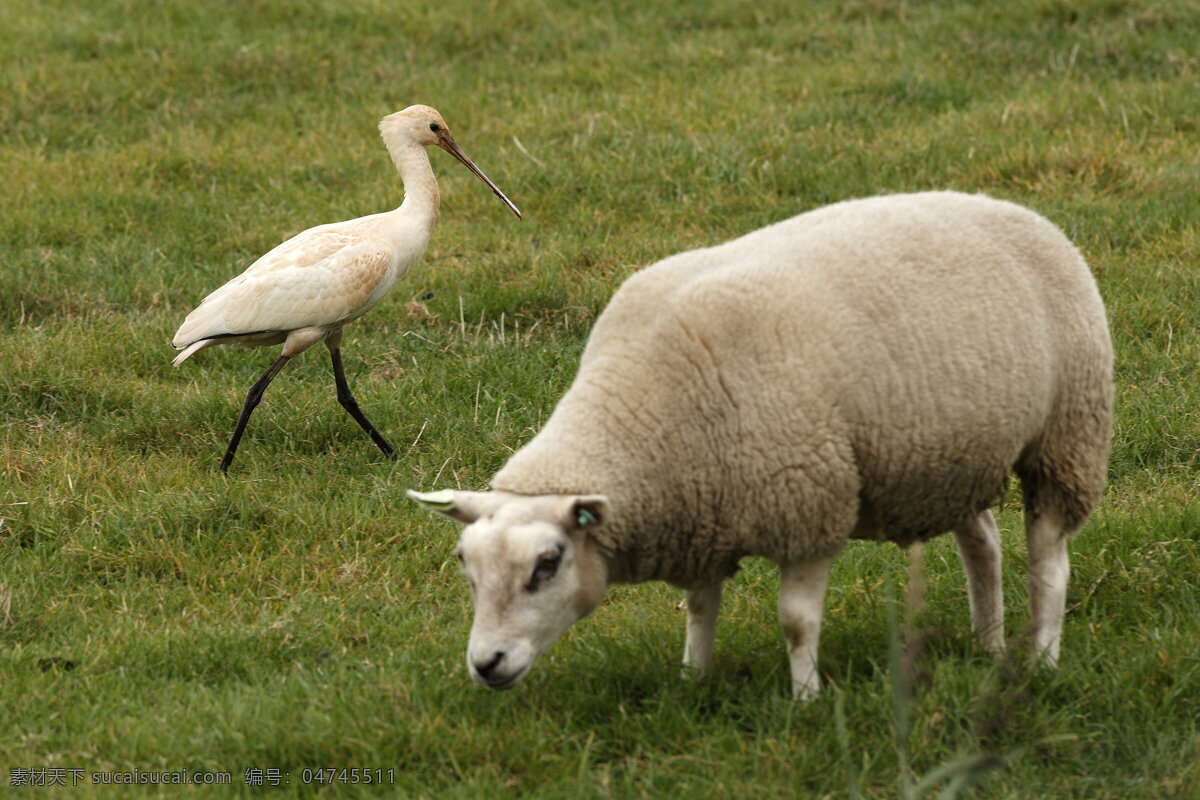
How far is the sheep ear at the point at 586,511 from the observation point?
3.40m

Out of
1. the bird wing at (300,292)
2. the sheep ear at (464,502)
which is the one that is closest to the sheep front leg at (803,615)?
the sheep ear at (464,502)

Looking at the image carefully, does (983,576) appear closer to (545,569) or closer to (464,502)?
(545,569)

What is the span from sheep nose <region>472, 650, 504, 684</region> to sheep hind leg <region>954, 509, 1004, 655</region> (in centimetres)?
167

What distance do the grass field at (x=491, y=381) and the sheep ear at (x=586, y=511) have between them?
68cm

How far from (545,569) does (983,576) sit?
5.39 ft

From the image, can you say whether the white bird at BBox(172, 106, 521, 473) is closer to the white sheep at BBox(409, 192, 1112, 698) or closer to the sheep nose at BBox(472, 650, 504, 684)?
the white sheep at BBox(409, 192, 1112, 698)

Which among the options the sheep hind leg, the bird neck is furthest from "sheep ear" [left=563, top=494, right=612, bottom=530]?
the bird neck

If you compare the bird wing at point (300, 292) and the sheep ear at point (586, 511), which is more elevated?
the sheep ear at point (586, 511)

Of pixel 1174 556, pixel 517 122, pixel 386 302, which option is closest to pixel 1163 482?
pixel 1174 556

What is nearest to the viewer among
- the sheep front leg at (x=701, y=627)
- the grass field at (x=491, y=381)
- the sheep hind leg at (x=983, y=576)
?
the grass field at (x=491, y=381)

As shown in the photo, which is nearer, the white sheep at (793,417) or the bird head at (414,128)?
the white sheep at (793,417)

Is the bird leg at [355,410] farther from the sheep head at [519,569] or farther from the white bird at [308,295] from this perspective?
the sheep head at [519,569]

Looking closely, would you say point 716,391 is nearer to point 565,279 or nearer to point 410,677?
point 410,677

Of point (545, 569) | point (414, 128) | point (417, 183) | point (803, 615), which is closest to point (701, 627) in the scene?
point (803, 615)
